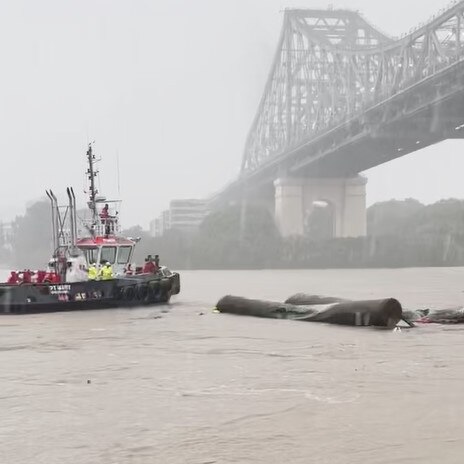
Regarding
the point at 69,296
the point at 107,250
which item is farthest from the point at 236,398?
the point at 107,250

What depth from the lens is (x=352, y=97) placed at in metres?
84.1

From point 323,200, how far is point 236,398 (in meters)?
82.1

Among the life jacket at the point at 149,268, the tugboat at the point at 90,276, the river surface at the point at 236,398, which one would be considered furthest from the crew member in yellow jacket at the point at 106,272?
the river surface at the point at 236,398

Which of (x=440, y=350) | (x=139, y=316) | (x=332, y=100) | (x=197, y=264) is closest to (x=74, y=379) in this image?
(x=440, y=350)

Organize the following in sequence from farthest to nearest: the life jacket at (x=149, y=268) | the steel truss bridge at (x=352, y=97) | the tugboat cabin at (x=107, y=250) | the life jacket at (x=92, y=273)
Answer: the steel truss bridge at (x=352, y=97) → the life jacket at (x=149, y=268) → the tugboat cabin at (x=107, y=250) → the life jacket at (x=92, y=273)

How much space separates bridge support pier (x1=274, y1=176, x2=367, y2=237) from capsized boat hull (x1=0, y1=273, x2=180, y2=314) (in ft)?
186

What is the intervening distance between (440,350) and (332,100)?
245 ft

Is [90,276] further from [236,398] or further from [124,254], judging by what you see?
[236,398]

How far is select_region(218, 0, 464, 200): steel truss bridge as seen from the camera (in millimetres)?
60781

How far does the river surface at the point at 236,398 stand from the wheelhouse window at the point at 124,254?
1154cm

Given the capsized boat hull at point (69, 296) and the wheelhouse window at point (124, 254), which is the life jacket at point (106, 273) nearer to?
the capsized boat hull at point (69, 296)

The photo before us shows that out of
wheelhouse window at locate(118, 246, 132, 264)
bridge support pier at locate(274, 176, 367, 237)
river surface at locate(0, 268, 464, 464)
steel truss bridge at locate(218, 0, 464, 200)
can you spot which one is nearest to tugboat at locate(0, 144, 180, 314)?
wheelhouse window at locate(118, 246, 132, 264)

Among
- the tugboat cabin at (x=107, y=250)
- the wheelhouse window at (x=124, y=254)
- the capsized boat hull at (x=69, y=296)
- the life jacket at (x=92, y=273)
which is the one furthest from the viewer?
the wheelhouse window at (x=124, y=254)

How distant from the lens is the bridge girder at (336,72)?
6475 centimetres
